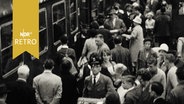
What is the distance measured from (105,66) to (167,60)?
1132 millimetres

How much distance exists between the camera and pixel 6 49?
10.9 m

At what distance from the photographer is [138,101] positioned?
8812 mm

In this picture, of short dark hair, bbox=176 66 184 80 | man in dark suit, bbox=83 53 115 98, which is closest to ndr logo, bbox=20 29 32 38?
man in dark suit, bbox=83 53 115 98

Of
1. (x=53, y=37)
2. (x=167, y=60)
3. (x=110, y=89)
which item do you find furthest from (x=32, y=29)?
(x=53, y=37)

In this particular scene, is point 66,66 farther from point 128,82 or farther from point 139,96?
point 139,96

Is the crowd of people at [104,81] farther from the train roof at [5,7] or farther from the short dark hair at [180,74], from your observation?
the train roof at [5,7]

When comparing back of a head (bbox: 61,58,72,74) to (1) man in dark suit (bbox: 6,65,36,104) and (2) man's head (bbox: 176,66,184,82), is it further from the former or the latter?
(2) man's head (bbox: 176,66,184,82)

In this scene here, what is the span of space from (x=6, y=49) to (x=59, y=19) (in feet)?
14.3

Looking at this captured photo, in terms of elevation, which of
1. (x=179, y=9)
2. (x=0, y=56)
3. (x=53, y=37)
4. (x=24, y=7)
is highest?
(x=24, y=7)

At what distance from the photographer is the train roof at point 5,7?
1068cm

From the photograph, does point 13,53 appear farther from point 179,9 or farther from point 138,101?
point 179,9

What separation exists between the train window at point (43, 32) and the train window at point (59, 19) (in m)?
0.77

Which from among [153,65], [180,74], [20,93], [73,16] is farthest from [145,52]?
[73,16]

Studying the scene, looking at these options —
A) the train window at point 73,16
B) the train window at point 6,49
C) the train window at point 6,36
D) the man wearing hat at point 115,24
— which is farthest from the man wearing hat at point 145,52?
the train window at point 73,16
